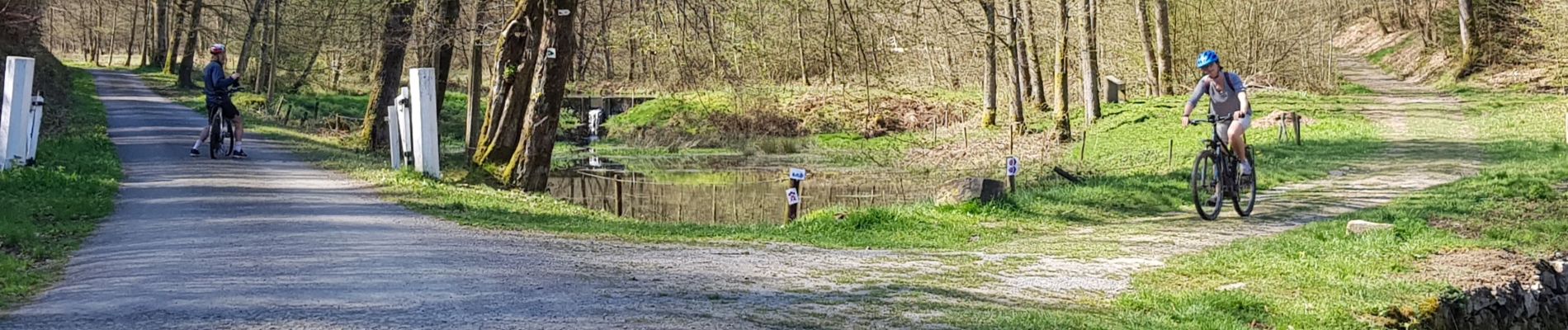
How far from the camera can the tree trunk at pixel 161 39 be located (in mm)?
54178

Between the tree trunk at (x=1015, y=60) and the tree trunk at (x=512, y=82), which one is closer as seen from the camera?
the tree trunk at (x=512, y=82)

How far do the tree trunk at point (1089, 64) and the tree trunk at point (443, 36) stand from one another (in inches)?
510

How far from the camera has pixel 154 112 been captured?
97.2ft

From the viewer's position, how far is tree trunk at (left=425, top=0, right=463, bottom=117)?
21.0m

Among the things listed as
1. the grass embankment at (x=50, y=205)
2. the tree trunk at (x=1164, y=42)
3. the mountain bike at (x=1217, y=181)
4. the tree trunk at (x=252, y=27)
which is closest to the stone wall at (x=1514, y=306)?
the mountain bike at (x=1217, y=181)

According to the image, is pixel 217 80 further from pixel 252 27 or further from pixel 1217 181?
pixel 252 27

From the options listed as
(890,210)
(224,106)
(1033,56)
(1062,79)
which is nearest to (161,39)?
(1033,56)

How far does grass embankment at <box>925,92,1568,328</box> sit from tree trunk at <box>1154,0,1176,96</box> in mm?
18141

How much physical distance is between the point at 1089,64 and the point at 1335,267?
66.5 ft

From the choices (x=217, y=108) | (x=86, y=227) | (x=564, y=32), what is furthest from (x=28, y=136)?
(x=564, y=32)

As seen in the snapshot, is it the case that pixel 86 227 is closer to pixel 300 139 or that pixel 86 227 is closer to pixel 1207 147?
pixel 1207 147

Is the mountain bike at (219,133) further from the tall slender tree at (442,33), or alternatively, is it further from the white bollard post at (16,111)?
the tall slender tree at (442,33)

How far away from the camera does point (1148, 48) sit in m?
35.9

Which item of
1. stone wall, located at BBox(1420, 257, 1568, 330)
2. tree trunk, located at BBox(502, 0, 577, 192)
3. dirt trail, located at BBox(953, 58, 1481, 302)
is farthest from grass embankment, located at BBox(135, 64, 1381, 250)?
stone wall, located at BBox(1420, 257, 1568, 330)
